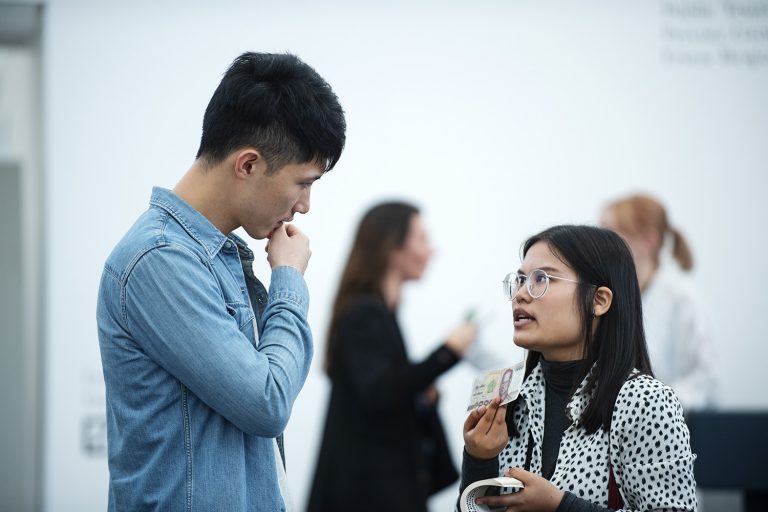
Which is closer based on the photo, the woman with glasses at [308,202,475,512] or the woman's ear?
the woman's ear

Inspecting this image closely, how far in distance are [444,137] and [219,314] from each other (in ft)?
11.6

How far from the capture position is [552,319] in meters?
1.97

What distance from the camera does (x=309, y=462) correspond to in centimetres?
488

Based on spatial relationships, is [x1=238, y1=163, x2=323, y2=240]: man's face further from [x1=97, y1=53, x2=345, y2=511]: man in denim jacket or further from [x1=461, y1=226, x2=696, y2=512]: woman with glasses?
[x1=461, y1=226, x2=696, y2=512]: woman with glasses

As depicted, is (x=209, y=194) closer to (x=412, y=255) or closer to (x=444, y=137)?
(x=412, y=255)

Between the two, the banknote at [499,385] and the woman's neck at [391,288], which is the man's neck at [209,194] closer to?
the banknote at [499,385]

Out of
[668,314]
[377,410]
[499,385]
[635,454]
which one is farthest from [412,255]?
[635,454]

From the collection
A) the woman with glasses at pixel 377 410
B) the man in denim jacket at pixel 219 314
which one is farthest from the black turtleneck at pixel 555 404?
the woman with glasses at pixel 377 410

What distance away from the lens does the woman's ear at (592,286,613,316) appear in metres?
2.00

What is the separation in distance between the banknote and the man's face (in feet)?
1.83

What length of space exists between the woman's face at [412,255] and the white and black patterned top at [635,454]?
2.20 meters

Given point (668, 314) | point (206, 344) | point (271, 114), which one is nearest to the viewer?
point (206, 344)

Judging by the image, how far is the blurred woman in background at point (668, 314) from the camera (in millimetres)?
4355

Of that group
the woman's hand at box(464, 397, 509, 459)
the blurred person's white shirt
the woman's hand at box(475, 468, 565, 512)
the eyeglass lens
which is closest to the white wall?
the blurred person's white shirt
